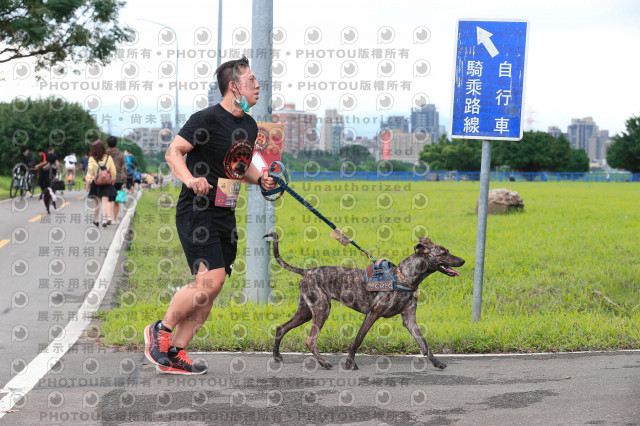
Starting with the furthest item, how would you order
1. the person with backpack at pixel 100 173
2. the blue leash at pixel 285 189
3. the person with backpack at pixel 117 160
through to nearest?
the person with backpack at pixel 117 160 < the person with backpack at pixel 100 173 < the blue leash at pixel 285 189

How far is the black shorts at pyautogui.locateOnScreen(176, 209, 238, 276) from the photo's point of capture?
18.2 ft

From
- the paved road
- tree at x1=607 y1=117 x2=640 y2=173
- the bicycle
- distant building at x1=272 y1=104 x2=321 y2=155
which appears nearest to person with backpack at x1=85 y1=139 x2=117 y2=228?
distant building at x1=272 y1=104 x2=321 y2=155

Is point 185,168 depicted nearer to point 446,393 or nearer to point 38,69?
point 446,393

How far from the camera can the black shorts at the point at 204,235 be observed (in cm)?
555

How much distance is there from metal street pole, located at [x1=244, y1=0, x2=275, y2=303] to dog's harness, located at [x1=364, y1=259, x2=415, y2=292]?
3.05m

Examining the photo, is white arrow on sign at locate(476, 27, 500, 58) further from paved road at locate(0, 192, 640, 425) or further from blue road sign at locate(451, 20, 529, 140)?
paved road at locate(0, 192, 640, 425)

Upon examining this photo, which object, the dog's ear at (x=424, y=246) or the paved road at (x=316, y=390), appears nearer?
the paved road at (x=316, y=390)

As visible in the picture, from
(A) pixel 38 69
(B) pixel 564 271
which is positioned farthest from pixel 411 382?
(A) pixel 38 69

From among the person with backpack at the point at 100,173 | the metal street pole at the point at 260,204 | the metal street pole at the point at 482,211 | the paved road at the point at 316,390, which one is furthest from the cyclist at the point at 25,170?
the metal street pole at the point at 482,211

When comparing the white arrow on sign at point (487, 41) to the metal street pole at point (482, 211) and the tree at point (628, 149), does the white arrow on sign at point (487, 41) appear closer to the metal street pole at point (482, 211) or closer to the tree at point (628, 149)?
the metal street pole at point (482, 211)

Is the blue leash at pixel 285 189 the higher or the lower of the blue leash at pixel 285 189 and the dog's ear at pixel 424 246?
the higher

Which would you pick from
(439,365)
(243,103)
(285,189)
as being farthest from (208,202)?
(439,365)

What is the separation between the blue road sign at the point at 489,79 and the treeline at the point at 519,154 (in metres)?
107

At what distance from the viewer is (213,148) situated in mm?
5590
